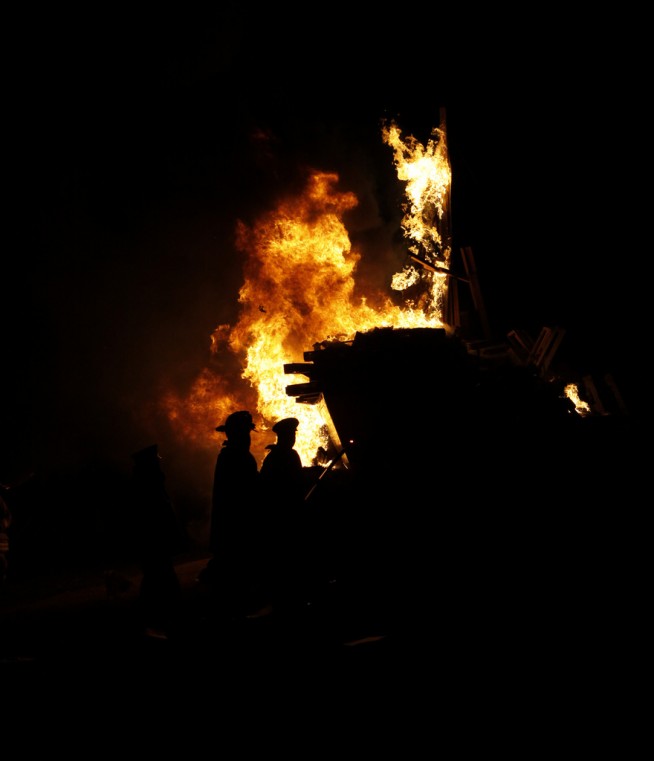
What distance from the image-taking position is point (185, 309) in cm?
1756

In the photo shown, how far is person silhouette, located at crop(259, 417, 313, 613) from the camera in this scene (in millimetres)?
4879

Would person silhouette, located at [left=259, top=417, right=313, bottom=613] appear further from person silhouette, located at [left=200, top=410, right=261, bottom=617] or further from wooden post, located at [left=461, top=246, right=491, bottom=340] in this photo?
wooden post, located at [left=461, top=246, right=491, bottom=340]

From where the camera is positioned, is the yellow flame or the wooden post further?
the wooden post

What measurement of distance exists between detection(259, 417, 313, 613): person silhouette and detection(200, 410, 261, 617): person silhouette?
21cm

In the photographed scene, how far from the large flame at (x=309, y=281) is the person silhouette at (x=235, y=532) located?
7766mm

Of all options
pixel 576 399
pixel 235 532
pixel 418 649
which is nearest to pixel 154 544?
pixel 235 532

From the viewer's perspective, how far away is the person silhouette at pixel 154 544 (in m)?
4.25

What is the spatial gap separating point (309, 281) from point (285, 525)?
10500 mm

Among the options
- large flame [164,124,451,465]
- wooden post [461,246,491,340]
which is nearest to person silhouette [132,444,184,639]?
large flame [164,124,451,465]

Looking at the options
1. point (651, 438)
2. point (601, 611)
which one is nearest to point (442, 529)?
point (601, 611)

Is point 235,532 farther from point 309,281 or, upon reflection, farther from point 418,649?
point 309,281

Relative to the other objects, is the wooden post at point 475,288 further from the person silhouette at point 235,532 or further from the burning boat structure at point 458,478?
the person silhouette at point 235,532

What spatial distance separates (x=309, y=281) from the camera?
14711 millimetres

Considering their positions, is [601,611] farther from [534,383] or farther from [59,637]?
[59,637]
